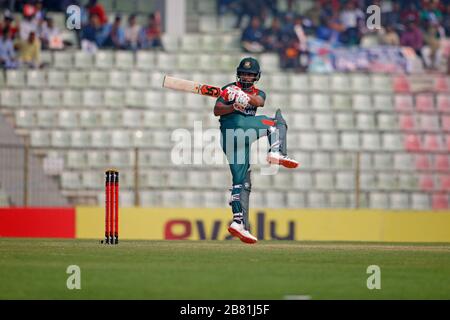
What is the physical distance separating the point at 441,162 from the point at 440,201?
4.15 ft

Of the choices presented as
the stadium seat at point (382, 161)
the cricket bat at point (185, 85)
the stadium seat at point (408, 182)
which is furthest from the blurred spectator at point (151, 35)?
the cricket bat at point (185, 85)

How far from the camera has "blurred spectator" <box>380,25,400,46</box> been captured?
31328 millimetres

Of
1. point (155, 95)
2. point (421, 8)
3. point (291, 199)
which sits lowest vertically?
point (291, 199)

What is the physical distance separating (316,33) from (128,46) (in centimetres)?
474

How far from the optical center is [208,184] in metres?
28.3

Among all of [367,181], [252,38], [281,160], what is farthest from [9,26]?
[281,160]

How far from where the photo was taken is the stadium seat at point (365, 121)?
29836 millimetres

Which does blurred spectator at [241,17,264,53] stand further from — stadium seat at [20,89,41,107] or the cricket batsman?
the cricket batsman

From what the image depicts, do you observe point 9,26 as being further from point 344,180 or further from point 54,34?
point 344,180

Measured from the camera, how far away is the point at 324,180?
28516 millimetres

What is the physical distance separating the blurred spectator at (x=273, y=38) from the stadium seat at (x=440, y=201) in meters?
5.70

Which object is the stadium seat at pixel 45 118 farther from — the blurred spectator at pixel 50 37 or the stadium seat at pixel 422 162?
the stadium seat at pixel 422 162
